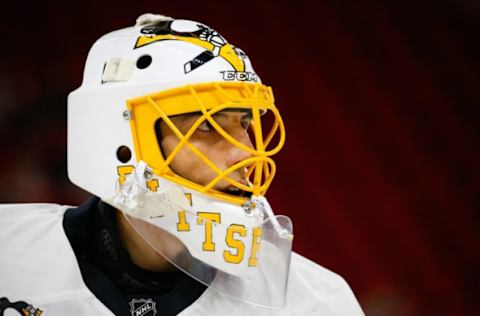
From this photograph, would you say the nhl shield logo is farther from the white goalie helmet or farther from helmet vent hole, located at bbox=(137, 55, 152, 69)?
helmet vent hole, located at bbox=(137, 55, 152, 69)

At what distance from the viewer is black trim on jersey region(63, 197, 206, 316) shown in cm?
112

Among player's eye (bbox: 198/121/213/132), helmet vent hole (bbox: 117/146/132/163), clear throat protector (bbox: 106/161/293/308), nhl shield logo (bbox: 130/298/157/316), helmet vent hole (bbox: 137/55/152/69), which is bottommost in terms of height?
nhl shield logo (bbox: 130/298/157/316)

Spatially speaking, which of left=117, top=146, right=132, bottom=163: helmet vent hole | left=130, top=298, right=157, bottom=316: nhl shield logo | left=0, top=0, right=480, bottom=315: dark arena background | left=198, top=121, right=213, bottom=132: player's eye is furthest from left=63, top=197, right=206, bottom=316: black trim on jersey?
left=0, top=0, right=480, bottom=315: dark arena background

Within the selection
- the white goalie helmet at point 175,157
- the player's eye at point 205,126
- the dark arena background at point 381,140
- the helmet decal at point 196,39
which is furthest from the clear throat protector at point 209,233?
the dark arena background at point 381,140

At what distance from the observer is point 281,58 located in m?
1.99

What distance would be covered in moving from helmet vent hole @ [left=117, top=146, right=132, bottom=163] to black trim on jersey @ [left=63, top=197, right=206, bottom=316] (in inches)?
5.2

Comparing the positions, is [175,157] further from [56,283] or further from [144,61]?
[56,283]

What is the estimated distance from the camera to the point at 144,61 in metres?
1.16

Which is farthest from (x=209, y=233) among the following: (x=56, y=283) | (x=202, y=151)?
(x=56, y=283)

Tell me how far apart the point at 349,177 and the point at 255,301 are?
0.96 meters

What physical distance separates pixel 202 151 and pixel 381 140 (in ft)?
3.38

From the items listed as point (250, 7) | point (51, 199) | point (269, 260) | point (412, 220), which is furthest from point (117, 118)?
point (412, 220)

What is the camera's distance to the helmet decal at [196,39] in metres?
1.16

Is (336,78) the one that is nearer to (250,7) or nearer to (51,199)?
(250,7)
